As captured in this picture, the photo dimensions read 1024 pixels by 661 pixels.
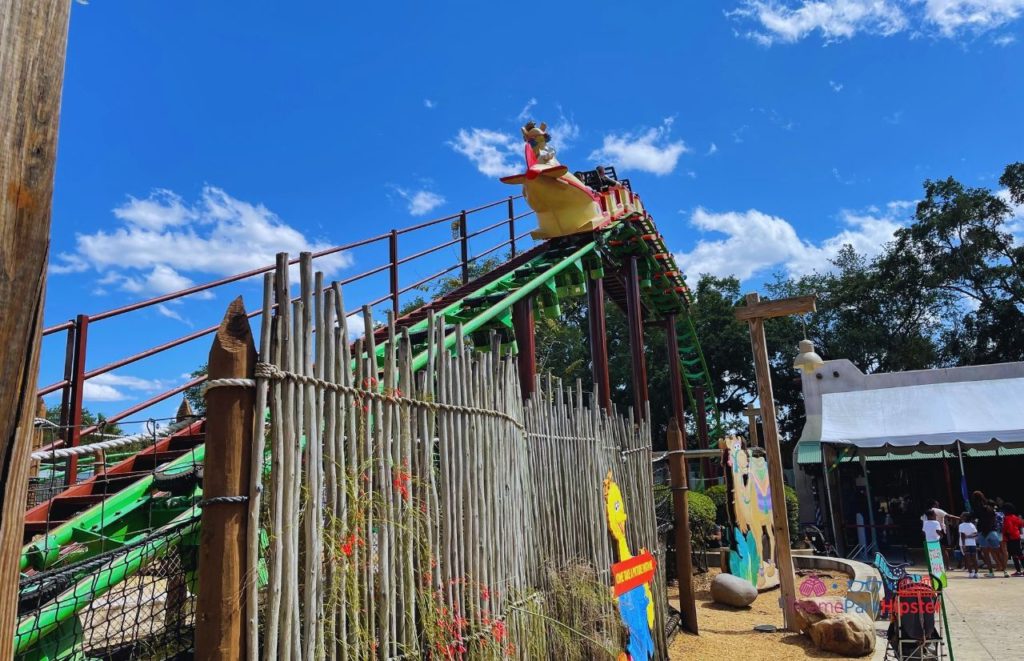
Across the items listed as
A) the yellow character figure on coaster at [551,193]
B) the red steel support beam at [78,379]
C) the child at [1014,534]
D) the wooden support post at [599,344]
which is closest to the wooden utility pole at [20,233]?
the red steel support beam at [78,379]

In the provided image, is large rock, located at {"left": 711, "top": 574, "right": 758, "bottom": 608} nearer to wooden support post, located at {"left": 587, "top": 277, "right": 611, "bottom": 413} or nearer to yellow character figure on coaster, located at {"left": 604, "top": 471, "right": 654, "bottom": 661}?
wooden support post, located at {"left": 587, "top": 277, "right": 611, "bottom": 413}

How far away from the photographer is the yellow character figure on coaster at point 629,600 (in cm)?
542

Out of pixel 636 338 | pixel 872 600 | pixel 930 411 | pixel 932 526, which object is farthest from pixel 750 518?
pixel 930 411

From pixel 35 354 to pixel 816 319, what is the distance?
35.5 meters

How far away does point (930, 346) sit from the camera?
30.0 meters

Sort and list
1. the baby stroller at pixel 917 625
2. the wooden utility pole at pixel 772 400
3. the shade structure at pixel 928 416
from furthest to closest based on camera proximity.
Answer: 1. the shade structure at pixel 928 416
2. the wooden utility pole at pixel 772 400
3. the baby stroller at pixel 917 625

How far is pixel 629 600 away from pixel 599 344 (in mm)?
7785

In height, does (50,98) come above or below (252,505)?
above

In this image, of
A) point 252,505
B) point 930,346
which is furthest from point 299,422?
point 930,346

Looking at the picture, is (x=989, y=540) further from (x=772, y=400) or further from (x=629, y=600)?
(x=629, y=600)

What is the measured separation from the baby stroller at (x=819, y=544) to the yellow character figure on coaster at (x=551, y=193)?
335 inches

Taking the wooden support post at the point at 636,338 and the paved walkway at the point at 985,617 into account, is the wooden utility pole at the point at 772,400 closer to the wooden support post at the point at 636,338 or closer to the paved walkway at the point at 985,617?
the paved walkway at the point at 985,617

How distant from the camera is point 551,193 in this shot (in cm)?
1347

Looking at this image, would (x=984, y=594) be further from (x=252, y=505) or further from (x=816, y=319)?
(x=816, y=319)
